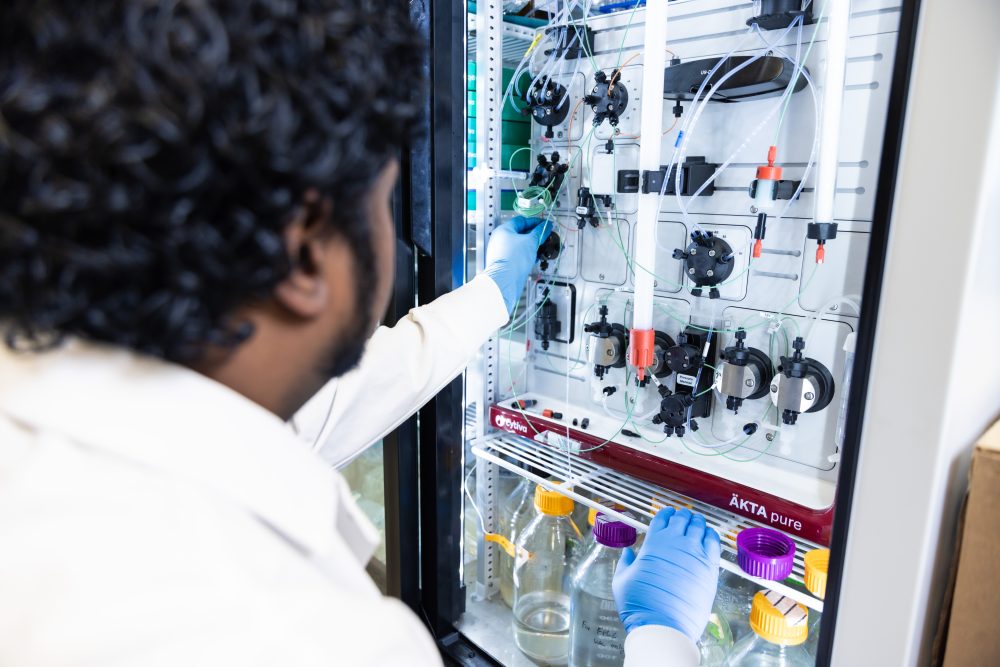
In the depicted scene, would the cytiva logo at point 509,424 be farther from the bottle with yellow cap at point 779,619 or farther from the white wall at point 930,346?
the white wall at point 930,346

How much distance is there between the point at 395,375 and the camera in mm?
1128

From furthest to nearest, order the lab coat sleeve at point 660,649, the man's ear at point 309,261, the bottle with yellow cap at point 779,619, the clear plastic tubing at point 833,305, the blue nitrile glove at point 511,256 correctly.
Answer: the blue nitrile glove at point 511,256, the clear plastic tubing at point 833,305, the bottle with yellow cap at point 779,619, the lab coat sleeve at point 660,649, the man's ear at point 309,261

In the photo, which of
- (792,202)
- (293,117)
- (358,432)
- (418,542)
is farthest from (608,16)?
(418,542)

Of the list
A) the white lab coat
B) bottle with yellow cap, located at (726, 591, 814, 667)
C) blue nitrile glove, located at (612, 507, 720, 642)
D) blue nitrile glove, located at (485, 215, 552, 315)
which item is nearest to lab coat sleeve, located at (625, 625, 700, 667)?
blue nitrile glove, located at (612, 507, 720, 642)

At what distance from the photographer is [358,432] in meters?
1.11

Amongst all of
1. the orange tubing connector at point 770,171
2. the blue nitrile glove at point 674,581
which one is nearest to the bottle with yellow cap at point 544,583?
the blue nitrile glove at point 674,581

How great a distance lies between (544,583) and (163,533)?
4.47 feet

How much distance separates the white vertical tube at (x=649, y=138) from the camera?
106 cm

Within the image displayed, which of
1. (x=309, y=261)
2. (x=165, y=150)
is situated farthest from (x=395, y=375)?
(x=165, y=150)

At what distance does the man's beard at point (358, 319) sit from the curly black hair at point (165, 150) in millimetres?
72

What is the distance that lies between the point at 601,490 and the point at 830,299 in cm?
61

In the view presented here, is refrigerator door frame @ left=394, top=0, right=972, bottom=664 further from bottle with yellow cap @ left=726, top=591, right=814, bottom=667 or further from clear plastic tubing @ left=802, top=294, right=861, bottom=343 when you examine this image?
clear plastic tubing @ left=802, top=294, right=861, bottom=343

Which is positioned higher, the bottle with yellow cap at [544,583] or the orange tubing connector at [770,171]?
the orange tubing connector at [770,171]

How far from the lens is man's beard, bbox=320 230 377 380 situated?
61 centimetres
